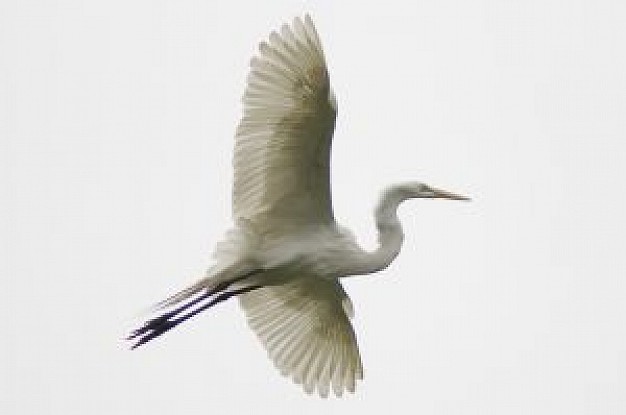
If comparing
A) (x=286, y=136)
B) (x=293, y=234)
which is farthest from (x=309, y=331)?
(x=286, y=136)

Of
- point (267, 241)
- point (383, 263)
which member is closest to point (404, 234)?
point (383, 263)

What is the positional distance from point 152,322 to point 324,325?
175 cm

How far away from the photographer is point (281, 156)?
11172mm

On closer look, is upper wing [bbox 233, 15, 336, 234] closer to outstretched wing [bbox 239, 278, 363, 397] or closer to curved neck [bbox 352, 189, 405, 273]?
curved neck [bbox 352, 189, 405, 273]

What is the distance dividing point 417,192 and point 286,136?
1.61m

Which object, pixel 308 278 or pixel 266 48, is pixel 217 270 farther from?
pixel 266 48

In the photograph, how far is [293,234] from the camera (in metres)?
11.7

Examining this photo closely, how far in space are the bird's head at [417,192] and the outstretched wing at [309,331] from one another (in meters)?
1.03

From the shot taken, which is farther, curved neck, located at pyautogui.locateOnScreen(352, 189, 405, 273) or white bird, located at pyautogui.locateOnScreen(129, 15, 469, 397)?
curved neck, located at pyautogui.locateOnScreen(352, 189, 405, 273)

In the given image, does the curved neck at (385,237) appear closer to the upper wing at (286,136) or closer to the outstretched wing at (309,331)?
the upper wing at (286,136)

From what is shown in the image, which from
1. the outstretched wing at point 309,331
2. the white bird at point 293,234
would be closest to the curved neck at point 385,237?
the white bird at point 293,234

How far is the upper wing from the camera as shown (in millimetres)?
10797

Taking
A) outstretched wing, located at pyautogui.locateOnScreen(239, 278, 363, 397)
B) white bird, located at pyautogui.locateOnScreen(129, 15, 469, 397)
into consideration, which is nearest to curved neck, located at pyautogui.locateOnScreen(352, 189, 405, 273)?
white bird, located at pyautogui.locateOnScreen(129, 15, 469, 397)

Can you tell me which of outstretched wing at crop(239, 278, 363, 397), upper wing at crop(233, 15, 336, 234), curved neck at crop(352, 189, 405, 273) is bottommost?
outstretched wing at crop(239, 278, 363, 397)
